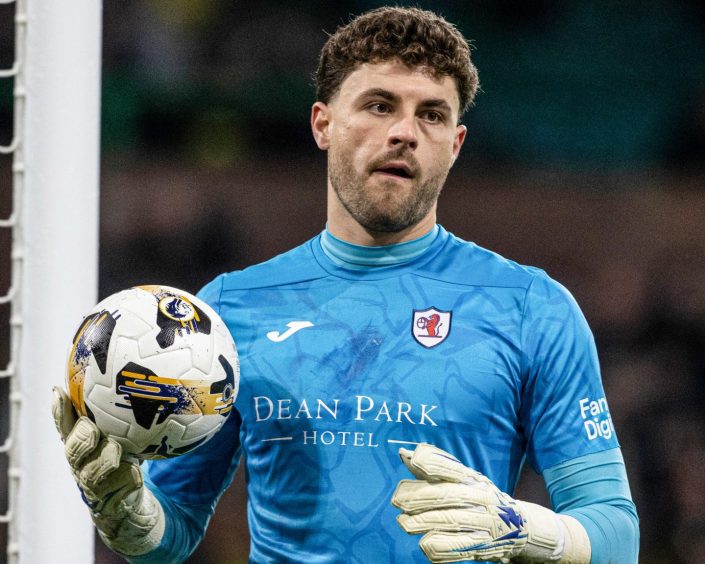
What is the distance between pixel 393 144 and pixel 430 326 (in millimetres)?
476

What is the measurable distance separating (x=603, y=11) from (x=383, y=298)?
19.8ft

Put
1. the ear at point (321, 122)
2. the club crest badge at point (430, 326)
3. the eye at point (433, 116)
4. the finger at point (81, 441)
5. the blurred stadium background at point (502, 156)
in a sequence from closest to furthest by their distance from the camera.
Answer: the finger at point (81, 441), the club crest badge at point (430, 326), the eye at point (433, 116), the ear at point (321, 122), the blurred stadium background at point (502, 156)

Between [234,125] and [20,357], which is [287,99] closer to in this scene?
[234,125]

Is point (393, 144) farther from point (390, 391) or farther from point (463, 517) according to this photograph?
point (463, 517)

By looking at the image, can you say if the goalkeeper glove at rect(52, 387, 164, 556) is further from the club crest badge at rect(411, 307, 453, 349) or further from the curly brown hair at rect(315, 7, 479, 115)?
Result: the curly brown hair at rect(315, 7, 479, 115)

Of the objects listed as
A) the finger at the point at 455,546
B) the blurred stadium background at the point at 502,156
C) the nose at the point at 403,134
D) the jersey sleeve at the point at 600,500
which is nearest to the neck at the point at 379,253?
the nose at the point at 403,134

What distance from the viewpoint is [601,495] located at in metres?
2.63

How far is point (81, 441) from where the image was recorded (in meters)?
2.48

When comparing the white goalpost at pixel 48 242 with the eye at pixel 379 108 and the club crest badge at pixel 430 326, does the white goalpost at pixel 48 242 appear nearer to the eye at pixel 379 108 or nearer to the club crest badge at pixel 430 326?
the eye at pixel 379 108

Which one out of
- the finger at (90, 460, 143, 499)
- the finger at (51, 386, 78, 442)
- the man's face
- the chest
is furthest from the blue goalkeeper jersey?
the finger at (51, 386, 78, 442)

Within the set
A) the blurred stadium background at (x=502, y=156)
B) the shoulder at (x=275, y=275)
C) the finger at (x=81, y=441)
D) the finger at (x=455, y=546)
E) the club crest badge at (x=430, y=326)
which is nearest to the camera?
the finger at (x=455, y=546)

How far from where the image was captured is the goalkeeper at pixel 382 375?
2695 millimetres

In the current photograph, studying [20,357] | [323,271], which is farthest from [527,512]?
[20,357]

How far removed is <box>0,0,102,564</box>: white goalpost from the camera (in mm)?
3016
